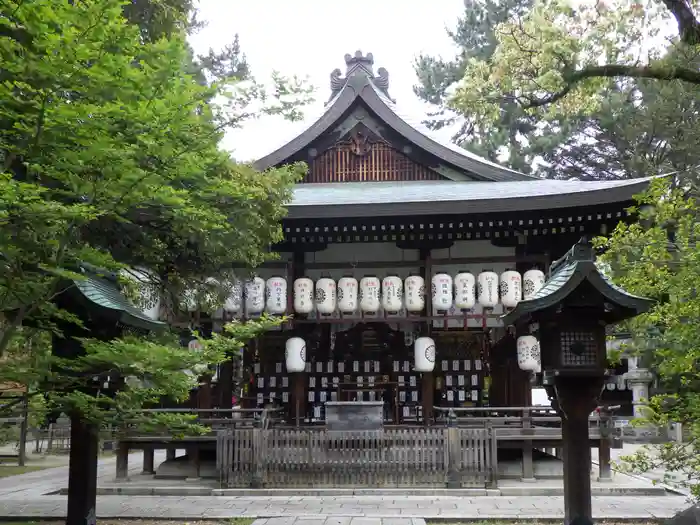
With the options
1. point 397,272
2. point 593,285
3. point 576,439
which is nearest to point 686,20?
point 593,285

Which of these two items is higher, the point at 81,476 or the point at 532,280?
the point at 532,280

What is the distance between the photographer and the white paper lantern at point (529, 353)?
12531 mm

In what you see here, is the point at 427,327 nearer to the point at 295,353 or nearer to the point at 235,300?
the point at 295,353

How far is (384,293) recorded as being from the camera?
13.0 metres

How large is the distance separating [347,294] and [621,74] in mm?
6410

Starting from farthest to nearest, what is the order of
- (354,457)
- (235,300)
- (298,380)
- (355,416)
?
(298,380) → (235,300) → (355,416) → (354,457)

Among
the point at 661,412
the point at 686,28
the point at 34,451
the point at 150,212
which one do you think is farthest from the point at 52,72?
the point at 34,451

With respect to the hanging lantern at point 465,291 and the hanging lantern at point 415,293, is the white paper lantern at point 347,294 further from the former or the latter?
the hanging lantern at point 465,291

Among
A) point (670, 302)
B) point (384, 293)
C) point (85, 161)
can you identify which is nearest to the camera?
point (85, 161)

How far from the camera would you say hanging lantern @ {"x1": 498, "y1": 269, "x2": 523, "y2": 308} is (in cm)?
1270

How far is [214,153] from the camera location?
6242 millimetres

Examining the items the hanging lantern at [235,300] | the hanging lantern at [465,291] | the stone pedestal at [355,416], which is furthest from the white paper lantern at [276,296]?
the hanging lantern at [465,291]

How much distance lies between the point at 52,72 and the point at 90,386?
3297 mm

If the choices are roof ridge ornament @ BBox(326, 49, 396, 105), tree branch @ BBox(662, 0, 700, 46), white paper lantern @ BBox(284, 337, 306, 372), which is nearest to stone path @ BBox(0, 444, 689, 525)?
white paper lantern @ BBox(284, 337, 306, 372)
